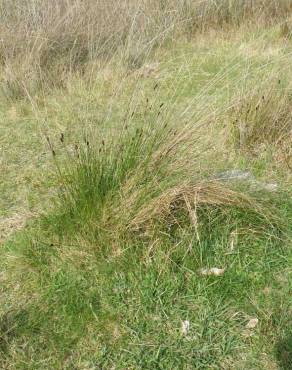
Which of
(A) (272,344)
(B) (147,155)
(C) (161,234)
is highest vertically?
(B) (147,155)

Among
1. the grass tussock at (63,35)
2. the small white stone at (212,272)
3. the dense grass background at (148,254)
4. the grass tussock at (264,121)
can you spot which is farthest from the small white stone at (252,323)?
the grass tussock at (63,35)

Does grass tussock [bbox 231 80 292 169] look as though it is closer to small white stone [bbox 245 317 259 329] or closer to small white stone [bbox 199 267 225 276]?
small white stone [bbox 199 267 225 276]

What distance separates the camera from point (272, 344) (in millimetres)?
1896

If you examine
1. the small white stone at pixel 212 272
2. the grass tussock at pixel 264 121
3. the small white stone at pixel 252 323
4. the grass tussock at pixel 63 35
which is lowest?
the small white stone at pixel 252 323

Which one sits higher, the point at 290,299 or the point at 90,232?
the point at 90,232

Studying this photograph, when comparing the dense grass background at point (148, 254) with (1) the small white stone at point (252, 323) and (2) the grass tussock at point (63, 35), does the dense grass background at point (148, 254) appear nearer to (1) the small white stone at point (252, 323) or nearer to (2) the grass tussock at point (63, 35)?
(1) the small white stone at point (252, 323)

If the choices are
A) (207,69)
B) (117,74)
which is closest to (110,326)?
(117,74)

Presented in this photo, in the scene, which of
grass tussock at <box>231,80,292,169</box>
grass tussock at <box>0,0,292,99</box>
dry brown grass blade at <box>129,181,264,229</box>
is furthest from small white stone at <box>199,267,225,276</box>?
grass tussock at <box>0,0,292,99</box>

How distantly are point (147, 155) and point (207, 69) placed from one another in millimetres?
3236

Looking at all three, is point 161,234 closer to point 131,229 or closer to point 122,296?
point 131,229

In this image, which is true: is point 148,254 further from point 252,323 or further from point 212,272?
point 252,323

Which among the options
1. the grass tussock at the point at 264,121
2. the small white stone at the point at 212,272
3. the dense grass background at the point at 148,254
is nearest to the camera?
the dense grass background at the point at 148,254

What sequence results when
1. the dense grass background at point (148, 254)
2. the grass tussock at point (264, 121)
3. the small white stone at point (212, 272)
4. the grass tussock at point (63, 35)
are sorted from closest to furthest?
1. the dense grass background at point (148, 254)
2. the small white stone at point (212, 272)
3. the grass tussock at point (264, 121)
4. the grass tussock at point (63, 35)

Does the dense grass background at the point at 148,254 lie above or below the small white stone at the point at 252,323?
above
